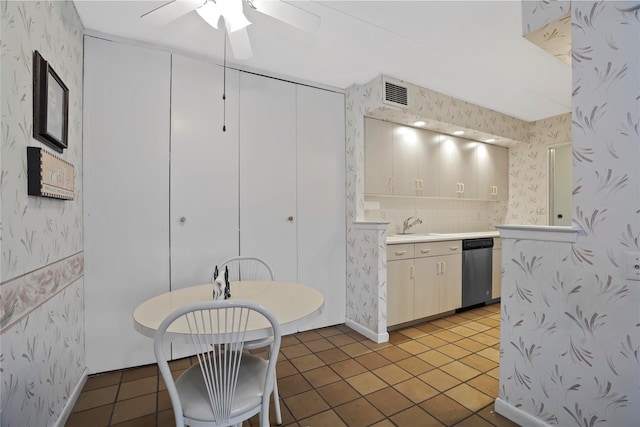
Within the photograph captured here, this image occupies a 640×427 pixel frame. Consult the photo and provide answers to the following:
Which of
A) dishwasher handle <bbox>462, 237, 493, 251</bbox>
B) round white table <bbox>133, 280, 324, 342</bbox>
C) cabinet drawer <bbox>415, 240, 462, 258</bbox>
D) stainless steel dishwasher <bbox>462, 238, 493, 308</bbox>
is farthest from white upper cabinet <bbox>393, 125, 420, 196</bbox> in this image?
round white table <bbox>133, 280, 324, 342</bbox>

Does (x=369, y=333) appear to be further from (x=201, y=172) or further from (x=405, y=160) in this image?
(x=201, y=172)

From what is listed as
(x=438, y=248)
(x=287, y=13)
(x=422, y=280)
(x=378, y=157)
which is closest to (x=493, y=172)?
(x=438, y=248)

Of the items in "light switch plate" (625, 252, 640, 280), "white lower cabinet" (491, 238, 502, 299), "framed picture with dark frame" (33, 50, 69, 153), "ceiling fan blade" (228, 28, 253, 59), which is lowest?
"white lower cabinet" (491, 238, 502, 299)

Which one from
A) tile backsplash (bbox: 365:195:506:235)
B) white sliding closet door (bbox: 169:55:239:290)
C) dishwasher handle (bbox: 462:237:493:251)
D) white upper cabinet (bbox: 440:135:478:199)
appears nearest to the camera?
white sliding closet door (bbox: 169:55:239:290)

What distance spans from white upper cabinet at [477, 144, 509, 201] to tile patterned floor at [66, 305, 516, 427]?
222 centimetres

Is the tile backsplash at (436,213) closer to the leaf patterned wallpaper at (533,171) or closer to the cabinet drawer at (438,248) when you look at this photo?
the leaf patterned wallpaper at (533,171)

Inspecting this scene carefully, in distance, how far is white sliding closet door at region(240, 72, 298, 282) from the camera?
2676 millimetres

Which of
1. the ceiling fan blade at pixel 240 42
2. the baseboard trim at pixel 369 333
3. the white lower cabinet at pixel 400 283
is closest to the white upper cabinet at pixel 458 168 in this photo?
the white lower cabinet at pixel 400 283

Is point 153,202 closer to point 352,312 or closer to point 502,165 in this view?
point 352,312

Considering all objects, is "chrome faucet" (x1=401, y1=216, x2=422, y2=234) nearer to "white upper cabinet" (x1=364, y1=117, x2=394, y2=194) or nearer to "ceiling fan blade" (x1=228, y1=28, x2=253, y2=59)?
"white upper cabinet" (x1=364, y1=117, x2=394, y2=194)

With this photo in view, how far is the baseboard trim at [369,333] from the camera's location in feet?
8.95

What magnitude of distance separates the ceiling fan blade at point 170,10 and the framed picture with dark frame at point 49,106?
558mm

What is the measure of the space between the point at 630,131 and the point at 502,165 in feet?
11.8

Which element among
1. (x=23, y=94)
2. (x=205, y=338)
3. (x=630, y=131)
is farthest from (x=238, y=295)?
(x=630, y=131)
